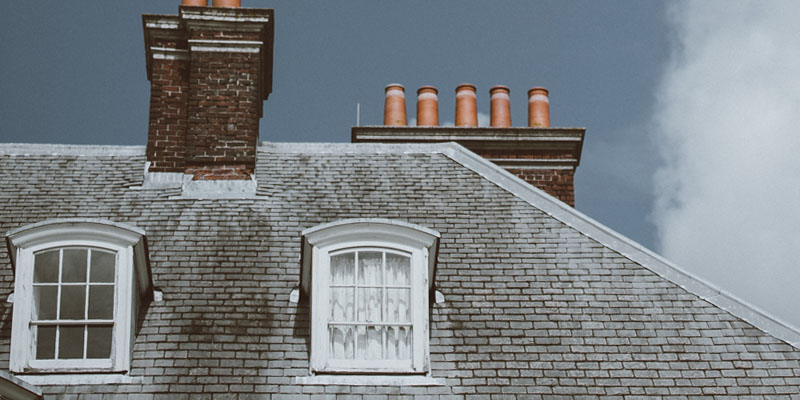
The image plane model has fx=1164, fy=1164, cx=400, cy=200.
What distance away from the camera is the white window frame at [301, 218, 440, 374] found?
11766 millimetres

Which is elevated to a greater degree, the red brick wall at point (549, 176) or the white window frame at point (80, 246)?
the red brick wall at point (549, 176)

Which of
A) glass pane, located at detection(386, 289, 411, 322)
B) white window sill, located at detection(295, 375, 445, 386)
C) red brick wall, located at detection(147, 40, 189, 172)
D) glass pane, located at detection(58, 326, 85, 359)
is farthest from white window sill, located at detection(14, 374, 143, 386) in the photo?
red brick wall, located at detection(147, 40, 189, 172)

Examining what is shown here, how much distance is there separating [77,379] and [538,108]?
356 inches

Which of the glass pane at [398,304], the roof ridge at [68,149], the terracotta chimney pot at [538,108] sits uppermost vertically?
the terracotta chimney pot at [538,108]

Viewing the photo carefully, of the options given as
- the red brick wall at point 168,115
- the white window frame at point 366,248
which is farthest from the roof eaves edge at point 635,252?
the red brick wall at point 168,115

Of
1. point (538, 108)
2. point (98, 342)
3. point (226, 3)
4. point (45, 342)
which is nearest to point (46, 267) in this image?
point (45, 342)

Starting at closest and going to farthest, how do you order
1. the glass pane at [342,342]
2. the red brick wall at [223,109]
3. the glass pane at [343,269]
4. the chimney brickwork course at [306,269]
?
the chimney brickwork course at [306,269] < the glass pane at [342,342] < the glass pane at [343,269] < the red brick wall at [223,109]

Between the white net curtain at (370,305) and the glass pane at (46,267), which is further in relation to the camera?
the glass pane at (46,267)

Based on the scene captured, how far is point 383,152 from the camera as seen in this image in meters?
15.4

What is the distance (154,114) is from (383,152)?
9.92 feet

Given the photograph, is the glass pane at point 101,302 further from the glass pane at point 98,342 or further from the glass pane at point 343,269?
the glass pane at point 343,269

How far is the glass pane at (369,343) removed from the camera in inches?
466

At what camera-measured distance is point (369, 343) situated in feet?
39.1

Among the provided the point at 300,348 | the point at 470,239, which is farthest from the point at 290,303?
the point at 470,239
